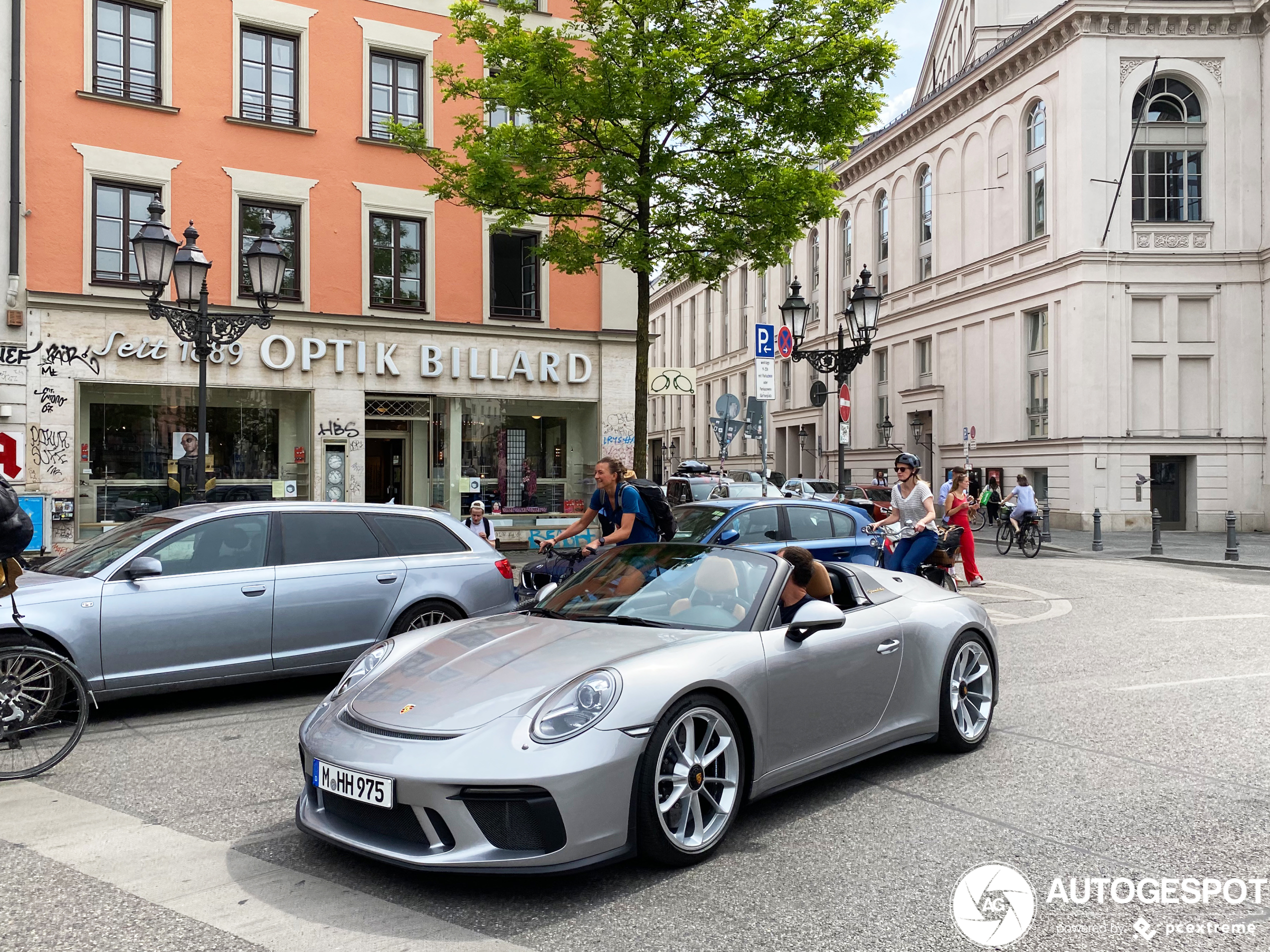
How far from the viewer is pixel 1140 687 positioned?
25.5ft

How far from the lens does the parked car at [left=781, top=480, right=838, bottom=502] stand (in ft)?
85.8

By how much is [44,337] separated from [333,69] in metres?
7.26

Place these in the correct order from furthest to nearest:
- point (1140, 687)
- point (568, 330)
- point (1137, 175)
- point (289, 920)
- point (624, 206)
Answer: point (1137, 175) → point (568, 330) → point (624, 206) → point (1140, 687) → point (289, 920)

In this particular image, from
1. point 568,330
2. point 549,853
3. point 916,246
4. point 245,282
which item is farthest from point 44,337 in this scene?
point 916,246

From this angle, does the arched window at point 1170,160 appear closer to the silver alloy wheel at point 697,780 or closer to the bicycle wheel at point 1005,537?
the bicycle wheel at point 1005,537

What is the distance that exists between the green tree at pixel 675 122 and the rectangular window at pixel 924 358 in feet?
101

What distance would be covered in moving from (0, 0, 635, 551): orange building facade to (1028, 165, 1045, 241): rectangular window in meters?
21.0

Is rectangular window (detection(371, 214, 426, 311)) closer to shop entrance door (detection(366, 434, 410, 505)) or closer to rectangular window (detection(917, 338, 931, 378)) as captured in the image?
shop entrance door (detection(366, 434, 410, 505))

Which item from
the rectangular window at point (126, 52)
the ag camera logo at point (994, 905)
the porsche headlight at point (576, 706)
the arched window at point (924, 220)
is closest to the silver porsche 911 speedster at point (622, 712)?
the porsche headlight at point (576, 706)

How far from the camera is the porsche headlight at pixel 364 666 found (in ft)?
15.2

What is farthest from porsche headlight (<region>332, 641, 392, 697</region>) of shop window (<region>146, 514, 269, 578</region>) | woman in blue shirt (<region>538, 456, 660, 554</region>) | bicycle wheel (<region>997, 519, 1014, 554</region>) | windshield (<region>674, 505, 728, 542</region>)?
bicycle wheel (<region>997, 519, 1014, 554</region>)

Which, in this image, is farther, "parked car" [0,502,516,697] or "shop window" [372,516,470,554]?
"shop window" [372,516,470,554]

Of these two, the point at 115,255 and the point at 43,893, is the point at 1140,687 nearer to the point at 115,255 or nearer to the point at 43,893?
the point at 43,893

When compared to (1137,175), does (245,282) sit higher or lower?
lower
